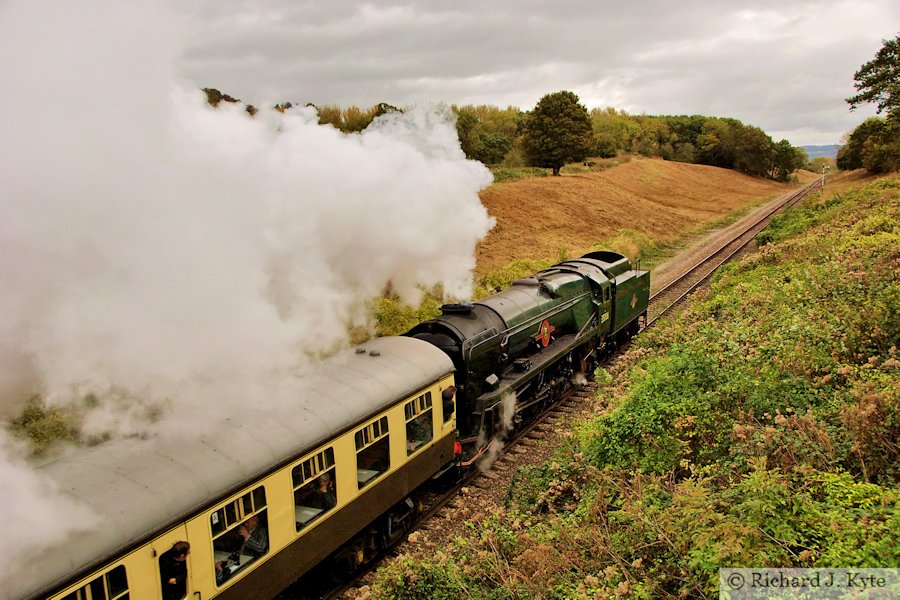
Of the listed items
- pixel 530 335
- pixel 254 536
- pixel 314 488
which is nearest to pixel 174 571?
pixel 254 536

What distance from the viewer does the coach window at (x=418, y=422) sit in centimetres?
812

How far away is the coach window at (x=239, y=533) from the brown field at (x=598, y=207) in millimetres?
20758

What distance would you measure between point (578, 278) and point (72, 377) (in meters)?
10.6

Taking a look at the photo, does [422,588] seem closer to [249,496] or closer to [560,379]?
[249,496]

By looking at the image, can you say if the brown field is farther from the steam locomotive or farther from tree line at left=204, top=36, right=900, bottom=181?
the steam locomotive

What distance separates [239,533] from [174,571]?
0.81 metres

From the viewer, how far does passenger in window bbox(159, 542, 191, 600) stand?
16.0 feet

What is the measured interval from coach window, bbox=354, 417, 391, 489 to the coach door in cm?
236

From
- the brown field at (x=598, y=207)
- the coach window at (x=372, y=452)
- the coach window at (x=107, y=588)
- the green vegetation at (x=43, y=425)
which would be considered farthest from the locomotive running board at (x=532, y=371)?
the brown field at (x=598, y=207)

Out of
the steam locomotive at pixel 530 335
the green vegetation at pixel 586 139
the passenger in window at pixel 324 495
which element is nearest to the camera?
the passenger in window at pixel 324 495

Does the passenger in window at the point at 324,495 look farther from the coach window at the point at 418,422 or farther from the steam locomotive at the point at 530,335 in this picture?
the steam locomotive at the point at 530,335

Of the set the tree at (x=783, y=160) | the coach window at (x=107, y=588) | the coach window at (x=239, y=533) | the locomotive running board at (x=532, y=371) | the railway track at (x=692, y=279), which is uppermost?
the tree at (x=783, y=160)

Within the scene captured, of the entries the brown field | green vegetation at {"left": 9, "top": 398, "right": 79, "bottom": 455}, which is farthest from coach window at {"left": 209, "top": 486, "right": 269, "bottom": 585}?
the brown field

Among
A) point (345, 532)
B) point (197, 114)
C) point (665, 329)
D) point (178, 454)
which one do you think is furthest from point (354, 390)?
point (665, 329)
